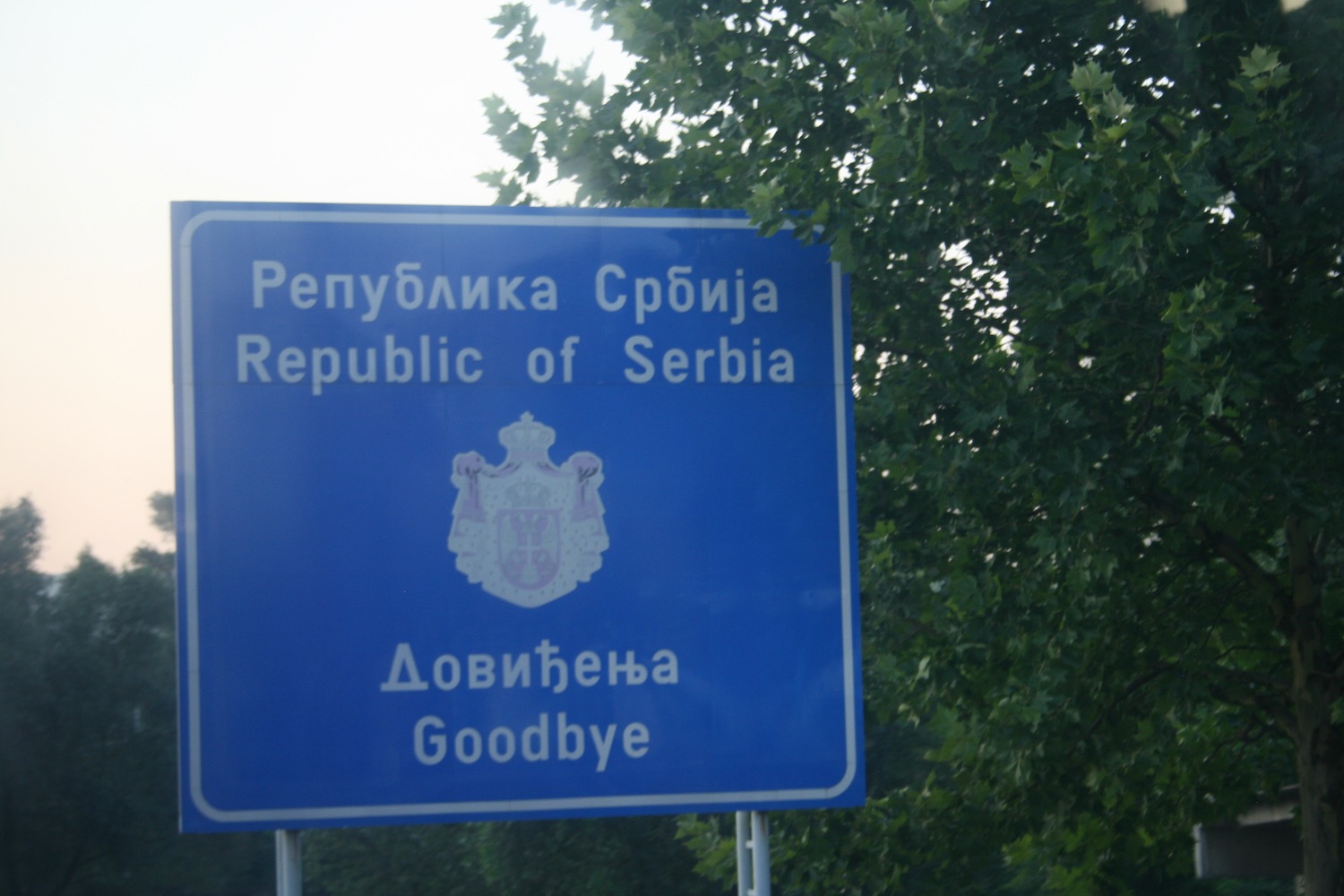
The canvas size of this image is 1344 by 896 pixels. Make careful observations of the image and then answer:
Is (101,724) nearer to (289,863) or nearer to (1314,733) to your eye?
(1314,733)

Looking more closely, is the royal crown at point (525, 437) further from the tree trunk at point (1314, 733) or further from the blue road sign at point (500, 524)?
the tree trunk at point (1314, 733)

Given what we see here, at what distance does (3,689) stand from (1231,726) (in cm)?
2539

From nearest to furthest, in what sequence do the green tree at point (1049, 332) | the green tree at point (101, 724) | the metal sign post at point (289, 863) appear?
the metal sign post at point (289, 863)
the green tree at point (1049, 332)
the green tree at point (101, 724)

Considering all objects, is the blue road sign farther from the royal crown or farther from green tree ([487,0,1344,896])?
green tree ([487,0,1344,896])

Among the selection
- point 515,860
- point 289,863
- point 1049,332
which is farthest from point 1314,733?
point 515,860

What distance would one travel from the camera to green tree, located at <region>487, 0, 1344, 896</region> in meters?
6.55

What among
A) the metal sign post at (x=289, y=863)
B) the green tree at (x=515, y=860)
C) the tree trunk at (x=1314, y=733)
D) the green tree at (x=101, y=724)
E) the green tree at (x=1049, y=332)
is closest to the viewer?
the metal sign post at (x=289, y=863)

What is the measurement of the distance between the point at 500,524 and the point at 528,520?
0.09m

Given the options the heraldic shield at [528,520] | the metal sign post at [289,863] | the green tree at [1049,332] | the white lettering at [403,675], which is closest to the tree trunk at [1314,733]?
the green tree at [1049,332]

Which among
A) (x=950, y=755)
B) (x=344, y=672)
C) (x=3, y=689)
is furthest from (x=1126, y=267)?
(x=3, y=689)

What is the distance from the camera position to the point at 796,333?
506cm

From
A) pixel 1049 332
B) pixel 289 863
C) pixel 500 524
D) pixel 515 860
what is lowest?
pixel 515 860

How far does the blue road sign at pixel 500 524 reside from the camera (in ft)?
15.1

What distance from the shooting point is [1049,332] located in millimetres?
7070
